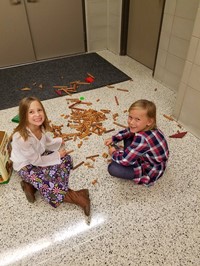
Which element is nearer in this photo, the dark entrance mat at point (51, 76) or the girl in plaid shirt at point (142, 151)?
the girl in plaid shirt at point (142, 151)

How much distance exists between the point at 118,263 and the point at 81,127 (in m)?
1.09

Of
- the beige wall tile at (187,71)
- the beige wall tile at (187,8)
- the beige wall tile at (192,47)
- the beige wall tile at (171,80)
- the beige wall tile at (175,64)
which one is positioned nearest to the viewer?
the beige wall tile at (192,47)

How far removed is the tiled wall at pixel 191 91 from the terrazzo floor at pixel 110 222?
10.5 inches

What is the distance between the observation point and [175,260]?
3.42 feet

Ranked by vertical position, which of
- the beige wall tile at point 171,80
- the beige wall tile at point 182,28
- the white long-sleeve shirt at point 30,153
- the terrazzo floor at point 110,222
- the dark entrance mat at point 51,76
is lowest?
the terrazzo floor at point 110,222

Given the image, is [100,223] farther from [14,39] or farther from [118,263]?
[14,39]

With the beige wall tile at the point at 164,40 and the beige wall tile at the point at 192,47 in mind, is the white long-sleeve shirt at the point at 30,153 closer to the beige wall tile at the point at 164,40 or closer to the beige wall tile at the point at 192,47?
the beige wall tile at the point at 192,47

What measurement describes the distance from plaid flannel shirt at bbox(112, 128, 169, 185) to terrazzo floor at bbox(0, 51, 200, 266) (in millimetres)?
115

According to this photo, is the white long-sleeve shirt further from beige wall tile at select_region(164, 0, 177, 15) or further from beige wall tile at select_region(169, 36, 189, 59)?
beige wall tile at select_region(164, 0, 177, 15)

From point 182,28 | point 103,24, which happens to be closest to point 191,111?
point 182,28

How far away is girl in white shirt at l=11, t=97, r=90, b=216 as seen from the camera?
1.16 metres

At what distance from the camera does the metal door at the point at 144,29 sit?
2.46 m

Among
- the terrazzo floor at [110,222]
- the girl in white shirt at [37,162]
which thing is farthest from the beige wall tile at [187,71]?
the girl in white shirt at [37,162]

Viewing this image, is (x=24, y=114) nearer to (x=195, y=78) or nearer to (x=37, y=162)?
(x=37, y=162)
